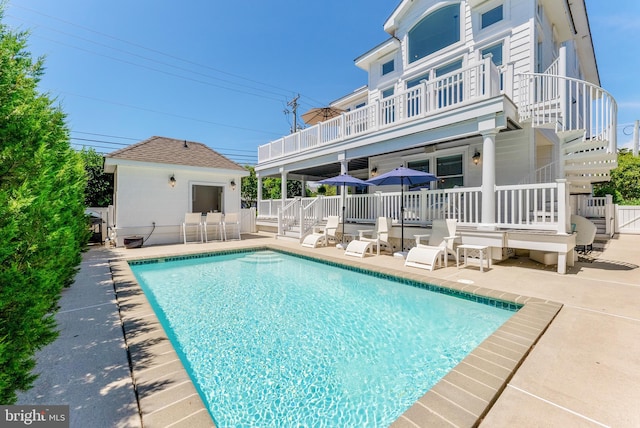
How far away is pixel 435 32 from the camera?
395 inches

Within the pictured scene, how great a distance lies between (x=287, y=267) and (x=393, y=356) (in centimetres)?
483

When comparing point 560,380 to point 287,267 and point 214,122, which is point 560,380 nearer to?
point 287,267

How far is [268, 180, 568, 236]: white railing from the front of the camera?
6043 mm

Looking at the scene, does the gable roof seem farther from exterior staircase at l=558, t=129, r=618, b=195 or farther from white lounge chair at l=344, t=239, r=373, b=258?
exterior staircase at l=558, t=129, r=618, b=195

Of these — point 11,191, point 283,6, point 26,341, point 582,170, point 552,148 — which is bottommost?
point 26,341

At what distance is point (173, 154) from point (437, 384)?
41.8ft

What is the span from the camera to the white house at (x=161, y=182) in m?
10.2

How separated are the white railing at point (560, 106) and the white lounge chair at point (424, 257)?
447 centimetres

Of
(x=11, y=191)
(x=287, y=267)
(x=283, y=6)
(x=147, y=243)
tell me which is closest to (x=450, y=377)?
(x=11, y=191)

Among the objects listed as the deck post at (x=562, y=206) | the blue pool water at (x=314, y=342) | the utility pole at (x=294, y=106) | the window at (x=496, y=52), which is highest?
the utility pole at (x=294, y=106)

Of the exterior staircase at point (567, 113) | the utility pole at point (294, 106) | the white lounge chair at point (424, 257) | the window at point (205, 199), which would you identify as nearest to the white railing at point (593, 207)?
the exterior staircase at point (567, 113)

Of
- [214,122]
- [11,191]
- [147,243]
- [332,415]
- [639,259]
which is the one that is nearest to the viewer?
[11,191]

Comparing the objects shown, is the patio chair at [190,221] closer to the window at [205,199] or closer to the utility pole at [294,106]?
the window at [205,199]

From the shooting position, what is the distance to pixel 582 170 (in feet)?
28.4
